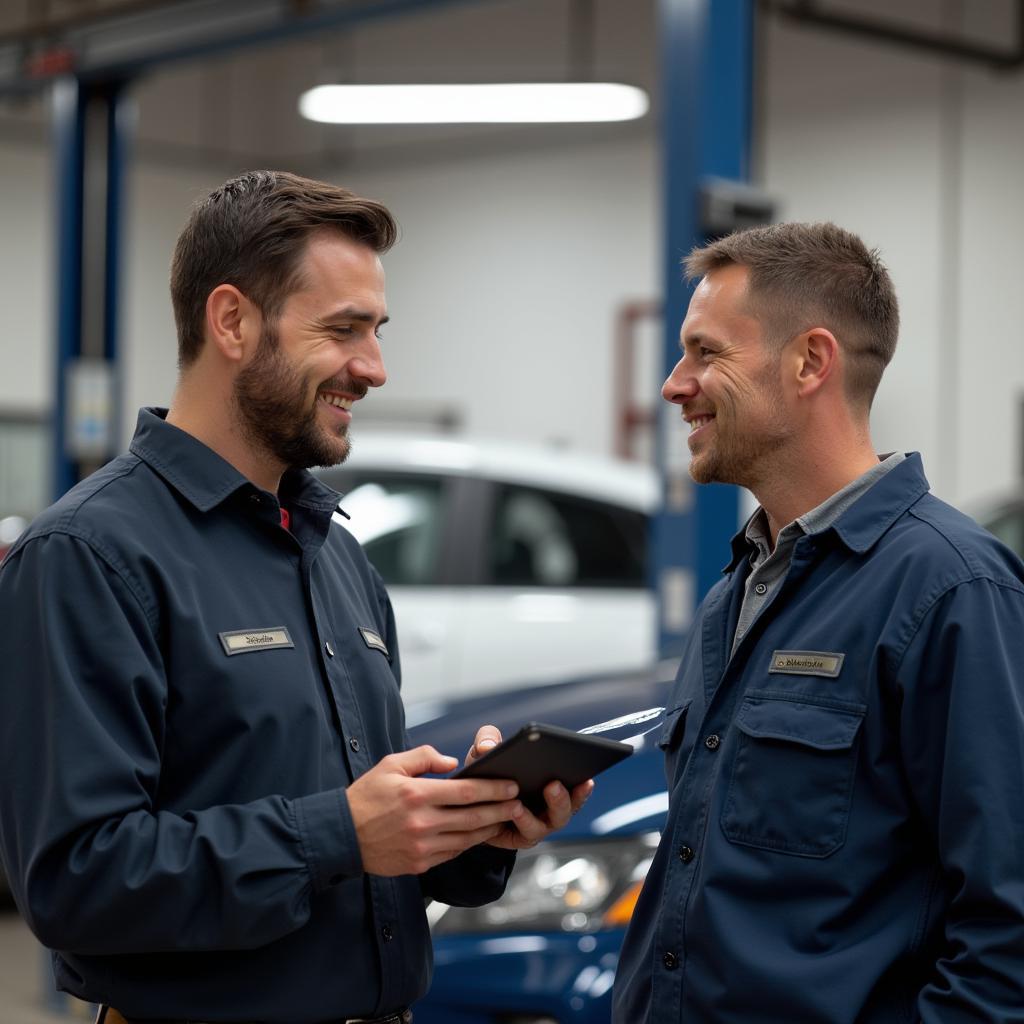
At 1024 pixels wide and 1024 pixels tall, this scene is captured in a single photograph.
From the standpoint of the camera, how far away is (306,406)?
2.03 metres

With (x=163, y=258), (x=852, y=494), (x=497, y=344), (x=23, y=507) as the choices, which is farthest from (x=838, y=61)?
(x=852, y=494)

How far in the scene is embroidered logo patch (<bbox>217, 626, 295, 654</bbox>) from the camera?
187 cm

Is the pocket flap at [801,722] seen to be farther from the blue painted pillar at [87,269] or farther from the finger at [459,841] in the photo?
the blue painted pillar at [87,269]

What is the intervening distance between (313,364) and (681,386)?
497 millimetres

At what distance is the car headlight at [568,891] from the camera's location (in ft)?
9.76

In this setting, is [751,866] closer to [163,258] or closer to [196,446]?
[196,446]

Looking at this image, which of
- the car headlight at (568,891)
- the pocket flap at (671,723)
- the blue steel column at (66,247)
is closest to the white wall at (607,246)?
the blue steel column at (66,247)

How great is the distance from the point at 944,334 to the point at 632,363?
2.67 meters

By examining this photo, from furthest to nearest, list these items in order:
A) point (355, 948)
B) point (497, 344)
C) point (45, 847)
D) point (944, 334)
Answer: point (497, 344), point (944, 334), point (355, 948), point (45, 847)

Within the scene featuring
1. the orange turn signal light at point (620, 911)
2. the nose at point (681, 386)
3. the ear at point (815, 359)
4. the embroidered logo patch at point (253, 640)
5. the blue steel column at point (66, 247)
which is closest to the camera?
the embroidered logo patch at point (253, 640)

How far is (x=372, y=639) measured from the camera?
84.4 inches

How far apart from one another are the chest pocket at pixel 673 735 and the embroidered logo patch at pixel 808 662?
0.21 meters

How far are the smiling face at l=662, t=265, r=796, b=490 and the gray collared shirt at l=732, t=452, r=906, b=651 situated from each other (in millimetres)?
86

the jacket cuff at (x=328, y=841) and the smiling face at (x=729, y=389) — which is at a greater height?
the smiling face at (x=729, y=389)
